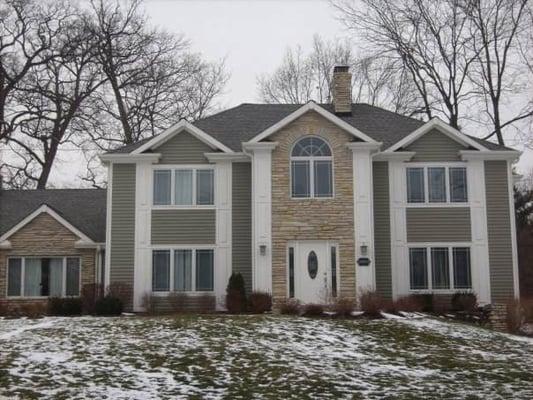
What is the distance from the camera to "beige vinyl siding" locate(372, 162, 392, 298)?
22.1m

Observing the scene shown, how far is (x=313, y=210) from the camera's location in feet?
70.0

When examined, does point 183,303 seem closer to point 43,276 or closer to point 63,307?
point 63,307

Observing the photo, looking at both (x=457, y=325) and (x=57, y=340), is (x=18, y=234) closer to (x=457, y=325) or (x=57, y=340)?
(x=57, y=340)

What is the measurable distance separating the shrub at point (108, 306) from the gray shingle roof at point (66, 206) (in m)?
3.73

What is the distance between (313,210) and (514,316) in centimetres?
654

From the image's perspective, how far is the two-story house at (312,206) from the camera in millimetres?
21406

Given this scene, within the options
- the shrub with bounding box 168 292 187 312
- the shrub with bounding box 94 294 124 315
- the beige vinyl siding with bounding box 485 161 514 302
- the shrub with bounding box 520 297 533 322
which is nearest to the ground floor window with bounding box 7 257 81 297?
the shrub with bounding box 94 294 124 315

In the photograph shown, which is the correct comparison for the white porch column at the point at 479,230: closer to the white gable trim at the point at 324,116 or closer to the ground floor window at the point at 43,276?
the white gable trim at the point at 324,116

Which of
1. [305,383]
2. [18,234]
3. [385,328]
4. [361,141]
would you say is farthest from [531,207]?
[305,383]

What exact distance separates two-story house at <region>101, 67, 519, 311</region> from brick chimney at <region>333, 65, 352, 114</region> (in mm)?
2866

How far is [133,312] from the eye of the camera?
71.1 ft

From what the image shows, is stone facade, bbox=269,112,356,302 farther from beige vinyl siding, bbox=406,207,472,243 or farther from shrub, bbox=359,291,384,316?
beige vinyl siding, bbox=406,207,472,243

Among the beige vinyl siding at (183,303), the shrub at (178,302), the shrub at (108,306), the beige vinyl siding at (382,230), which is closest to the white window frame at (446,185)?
the beige vinyl siding at (382,230)

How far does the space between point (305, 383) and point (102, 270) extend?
1409 centimetres
